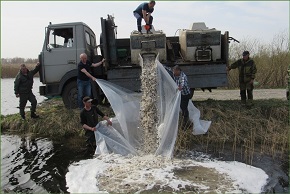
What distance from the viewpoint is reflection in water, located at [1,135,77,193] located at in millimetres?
5109

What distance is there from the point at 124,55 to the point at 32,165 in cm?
451

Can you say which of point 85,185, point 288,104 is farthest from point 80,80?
point 288,104

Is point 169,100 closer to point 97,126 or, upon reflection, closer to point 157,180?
point 97,126

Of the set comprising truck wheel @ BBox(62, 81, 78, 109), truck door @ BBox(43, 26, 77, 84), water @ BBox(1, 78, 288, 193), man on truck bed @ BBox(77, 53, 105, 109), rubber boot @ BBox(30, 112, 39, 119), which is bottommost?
water @ BBox(1, 78, 288, 193)

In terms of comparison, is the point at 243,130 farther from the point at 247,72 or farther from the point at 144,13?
the point at 144,13

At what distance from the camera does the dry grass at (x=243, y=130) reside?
6.84 m

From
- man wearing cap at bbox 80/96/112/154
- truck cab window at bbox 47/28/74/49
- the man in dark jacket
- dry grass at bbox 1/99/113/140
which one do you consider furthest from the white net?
the man in dark jacket

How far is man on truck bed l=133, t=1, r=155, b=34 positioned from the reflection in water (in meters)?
4.21

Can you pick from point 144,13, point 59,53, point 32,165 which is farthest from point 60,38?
point 32,165

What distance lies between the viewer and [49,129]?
8625 mm

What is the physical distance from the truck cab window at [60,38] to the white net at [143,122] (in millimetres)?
2542

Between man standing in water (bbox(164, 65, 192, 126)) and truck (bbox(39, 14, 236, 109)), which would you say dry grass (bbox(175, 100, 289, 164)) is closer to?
man standing in water (bbox(164, 65, 192, 126))

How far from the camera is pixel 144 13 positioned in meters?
8.73

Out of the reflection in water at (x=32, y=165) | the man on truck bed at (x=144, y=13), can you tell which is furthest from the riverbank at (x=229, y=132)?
the man on truck bed at (x=144, y=13)
